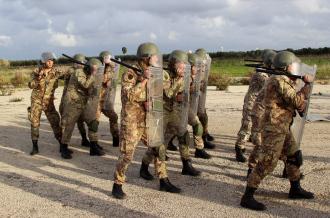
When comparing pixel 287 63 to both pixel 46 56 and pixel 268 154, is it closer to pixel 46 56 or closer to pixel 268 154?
pixel 268 154

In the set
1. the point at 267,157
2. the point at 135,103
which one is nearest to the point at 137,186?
the point at 135,103

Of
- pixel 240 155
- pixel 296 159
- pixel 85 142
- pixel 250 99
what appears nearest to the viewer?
pixel 296 159

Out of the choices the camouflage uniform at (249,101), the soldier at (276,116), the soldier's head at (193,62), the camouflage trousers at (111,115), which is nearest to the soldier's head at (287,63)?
the soldier at (276,116)

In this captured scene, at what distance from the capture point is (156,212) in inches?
257

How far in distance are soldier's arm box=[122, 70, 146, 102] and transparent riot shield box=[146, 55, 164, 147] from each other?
0.10m

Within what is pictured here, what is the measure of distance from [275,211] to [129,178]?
2719mm

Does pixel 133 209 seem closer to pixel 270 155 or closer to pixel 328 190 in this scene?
pixel 270 155

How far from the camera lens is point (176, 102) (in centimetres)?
796

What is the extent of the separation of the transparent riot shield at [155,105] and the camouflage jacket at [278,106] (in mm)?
1514

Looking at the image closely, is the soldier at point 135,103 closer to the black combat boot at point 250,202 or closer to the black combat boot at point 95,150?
the black combat boot at point 250,202

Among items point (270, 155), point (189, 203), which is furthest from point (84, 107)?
point (270, 155)

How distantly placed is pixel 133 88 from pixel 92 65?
3.05m

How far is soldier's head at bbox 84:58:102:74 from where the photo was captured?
379 inches

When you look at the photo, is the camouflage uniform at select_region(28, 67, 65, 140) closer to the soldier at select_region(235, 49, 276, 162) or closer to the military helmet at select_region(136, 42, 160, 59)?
the military helmet at select_region(136, 42, 160, 59)
